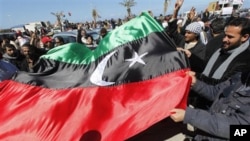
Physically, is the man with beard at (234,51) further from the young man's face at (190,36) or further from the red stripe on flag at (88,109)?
the young man's face at (190,36)

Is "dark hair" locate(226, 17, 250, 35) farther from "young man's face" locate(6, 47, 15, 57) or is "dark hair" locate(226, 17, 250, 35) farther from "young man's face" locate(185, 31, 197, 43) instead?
"young man's face" locate(6, 47, 15, 57)

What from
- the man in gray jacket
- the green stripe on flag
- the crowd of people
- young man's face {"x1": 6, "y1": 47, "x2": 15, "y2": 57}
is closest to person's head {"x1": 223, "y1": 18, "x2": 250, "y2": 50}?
the crowd of people

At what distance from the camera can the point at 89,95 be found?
3.91 metres

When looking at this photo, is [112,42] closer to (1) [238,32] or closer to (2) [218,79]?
(2) [218,79]

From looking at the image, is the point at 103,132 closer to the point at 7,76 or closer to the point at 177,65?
the point at 177,65

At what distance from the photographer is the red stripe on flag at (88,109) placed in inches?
132

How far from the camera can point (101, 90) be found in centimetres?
394

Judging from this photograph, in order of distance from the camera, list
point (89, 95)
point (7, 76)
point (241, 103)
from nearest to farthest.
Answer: point (241, 103), point (89, 95), point (7, 76)

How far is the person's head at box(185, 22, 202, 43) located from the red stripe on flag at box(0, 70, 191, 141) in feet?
4.94

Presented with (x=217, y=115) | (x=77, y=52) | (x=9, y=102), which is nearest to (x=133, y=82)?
(x=77, y=52)

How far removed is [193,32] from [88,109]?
2258 millimetres

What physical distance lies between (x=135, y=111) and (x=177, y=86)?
0.52 metres

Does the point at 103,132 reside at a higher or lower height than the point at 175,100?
lower

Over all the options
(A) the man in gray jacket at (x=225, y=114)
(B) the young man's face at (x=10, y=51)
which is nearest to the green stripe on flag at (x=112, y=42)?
(B) the young man's face at (x=10, y=51)
